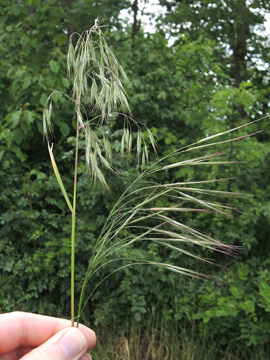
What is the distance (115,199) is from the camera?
3.89m

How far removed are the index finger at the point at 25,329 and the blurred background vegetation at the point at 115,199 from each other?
5.88ft

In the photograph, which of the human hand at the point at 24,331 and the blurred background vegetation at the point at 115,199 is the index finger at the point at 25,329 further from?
the blurred background vegetation at the point at 115,199

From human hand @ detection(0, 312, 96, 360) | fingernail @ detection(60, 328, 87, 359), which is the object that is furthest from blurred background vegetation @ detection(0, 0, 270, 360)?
fingernail @ detection(60, 328, 87, 359)

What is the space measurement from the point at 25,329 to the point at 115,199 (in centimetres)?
234

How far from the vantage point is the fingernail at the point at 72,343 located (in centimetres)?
137

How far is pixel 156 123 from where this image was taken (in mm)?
4801

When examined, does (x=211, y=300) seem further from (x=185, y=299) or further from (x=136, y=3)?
(x=136, y=3)

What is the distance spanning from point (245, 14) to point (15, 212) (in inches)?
145

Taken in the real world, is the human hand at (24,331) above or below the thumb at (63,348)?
below

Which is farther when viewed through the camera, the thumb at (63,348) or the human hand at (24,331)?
the human hand at (24,331)

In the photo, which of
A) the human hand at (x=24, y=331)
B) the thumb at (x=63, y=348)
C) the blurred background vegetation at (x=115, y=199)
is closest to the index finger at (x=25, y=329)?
the human hand at (x=24, y=331)

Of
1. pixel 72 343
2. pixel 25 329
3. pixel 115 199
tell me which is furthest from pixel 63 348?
pixel 115 199

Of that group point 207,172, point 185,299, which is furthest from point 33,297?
point 207,172

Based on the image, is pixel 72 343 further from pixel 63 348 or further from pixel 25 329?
pixel 25 329
